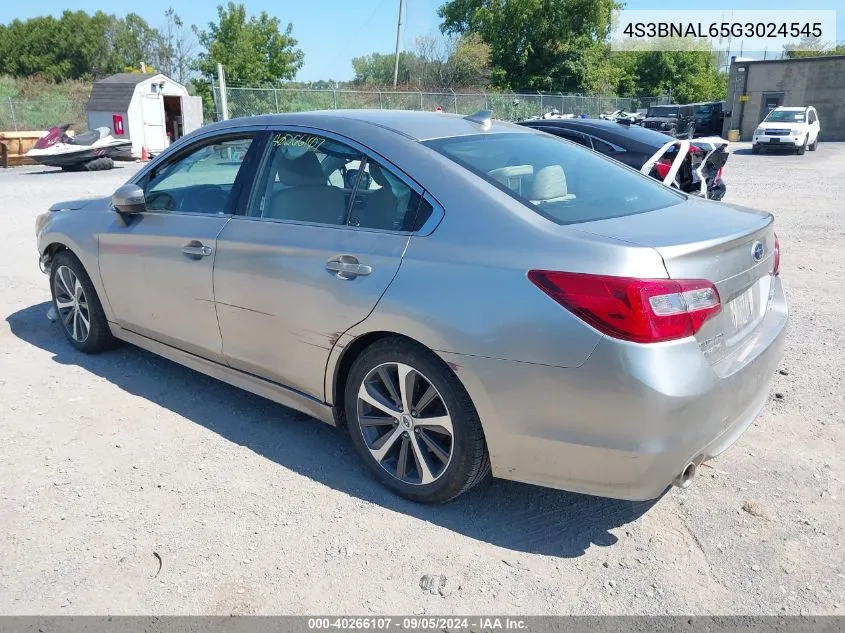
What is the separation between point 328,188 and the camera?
3.53 meters

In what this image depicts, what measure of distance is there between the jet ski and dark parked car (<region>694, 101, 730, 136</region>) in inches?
1268

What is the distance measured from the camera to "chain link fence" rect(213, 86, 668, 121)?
80.6 ft

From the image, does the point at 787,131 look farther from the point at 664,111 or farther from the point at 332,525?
the point at 332,525

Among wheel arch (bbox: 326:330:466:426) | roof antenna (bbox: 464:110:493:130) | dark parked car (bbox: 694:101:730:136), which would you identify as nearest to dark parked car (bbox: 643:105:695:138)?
dark parked car (bbox: 694:101:730:136)

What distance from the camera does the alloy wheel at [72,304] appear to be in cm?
495

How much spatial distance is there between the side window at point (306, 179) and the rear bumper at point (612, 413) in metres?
1.09

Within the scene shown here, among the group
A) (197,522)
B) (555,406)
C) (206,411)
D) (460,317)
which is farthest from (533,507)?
(206,411)

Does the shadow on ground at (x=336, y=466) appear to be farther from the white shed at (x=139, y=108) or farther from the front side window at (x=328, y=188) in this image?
the white shed at (x=139, y=108)

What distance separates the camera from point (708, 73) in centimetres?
7381

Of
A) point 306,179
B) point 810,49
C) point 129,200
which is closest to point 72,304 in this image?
point 129,200

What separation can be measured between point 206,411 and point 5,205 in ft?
36.3

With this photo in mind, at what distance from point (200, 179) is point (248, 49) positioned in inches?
1678

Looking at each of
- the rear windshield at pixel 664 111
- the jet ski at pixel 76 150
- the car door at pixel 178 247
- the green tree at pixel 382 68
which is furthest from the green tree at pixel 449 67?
the car door at pixel 178 247

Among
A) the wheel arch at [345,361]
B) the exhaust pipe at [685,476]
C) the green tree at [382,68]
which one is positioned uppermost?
the green tree at [382,68]
